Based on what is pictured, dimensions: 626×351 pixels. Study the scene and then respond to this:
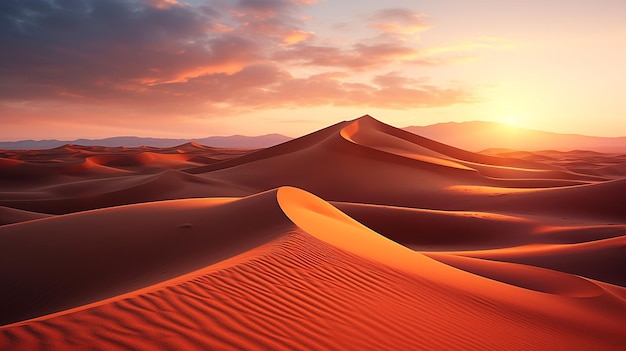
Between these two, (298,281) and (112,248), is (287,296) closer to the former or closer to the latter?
(298,281)

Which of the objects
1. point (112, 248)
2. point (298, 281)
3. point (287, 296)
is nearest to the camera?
point (287, 296)

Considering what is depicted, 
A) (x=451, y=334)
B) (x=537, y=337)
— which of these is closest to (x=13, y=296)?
(x=451, y=334)

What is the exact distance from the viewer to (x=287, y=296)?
154 inches

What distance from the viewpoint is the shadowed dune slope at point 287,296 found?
2.97 meters

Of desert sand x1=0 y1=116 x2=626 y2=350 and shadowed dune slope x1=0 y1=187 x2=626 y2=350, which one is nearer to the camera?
shadowed dune slope x1=0 y1=187 x2=626 y2=350

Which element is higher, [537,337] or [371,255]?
[371,255]

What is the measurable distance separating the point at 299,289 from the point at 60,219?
280 inches

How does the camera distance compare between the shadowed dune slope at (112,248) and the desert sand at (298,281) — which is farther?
the shadowed dune slope at (112,248)

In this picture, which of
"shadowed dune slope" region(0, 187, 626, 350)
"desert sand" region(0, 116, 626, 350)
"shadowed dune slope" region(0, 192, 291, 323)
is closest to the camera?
"shadowed dune slope" region(0, 187, 626, 350)

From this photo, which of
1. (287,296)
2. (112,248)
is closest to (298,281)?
(287,296)

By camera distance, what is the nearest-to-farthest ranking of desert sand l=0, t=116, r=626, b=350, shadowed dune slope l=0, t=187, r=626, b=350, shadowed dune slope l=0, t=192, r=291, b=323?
1. shadowed dune slope l=0, t=187, r=626, b=350
2. desert sand l=0, t=116, r=626, b=350
3. shadowed dune slope l=0, t=192, r=291, b=323

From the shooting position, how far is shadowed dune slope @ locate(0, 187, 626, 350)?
9.73ft

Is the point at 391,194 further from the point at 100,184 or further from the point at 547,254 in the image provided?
the point at 100,184

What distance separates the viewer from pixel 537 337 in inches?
187
